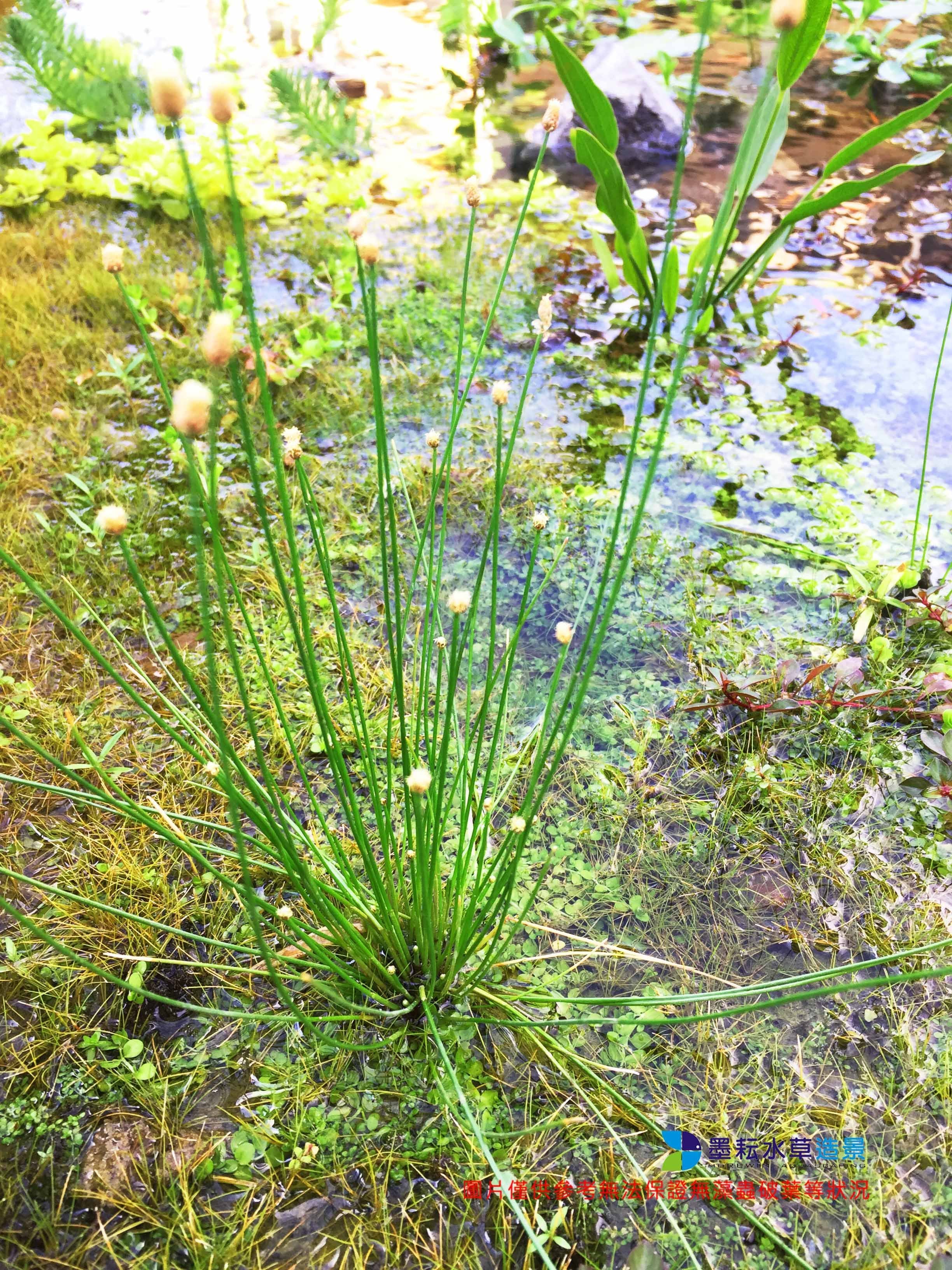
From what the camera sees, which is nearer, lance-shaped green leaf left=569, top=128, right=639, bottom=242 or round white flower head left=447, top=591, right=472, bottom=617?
round white flower head left=447, top=591, right=472, bottom=617

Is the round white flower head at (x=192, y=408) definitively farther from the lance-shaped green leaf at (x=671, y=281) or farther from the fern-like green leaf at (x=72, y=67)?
the fern-like green leaf at (x=72, y=67)

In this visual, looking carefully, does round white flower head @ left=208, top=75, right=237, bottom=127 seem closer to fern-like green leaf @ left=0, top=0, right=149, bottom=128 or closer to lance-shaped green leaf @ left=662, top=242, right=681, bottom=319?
lance-shaped green leaf @ left=662, top=242, right=681, bottom=319

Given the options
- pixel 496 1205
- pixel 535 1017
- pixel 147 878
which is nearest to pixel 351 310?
pixel 147 878

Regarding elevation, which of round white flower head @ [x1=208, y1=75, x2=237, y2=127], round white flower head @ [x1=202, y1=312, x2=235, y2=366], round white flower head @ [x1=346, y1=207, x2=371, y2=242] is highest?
round white flower head @ [x1=208, y1=75, x2=237, y2=127]

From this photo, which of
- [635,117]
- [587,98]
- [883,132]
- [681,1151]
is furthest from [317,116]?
[681,1151]

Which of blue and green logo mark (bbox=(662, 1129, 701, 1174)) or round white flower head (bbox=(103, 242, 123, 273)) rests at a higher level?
round white flower head (bbox=(103, 242, 123, 273))

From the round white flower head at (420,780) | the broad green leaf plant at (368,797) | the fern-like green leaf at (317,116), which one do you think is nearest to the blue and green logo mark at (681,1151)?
the broad green leaf plant at (368,797)

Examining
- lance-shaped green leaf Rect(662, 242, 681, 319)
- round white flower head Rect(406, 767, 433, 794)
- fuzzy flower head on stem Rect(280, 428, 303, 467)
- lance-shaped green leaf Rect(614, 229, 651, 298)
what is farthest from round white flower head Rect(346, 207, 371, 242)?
lance-shaped green leaf Rect(614, 229, 651, 298)

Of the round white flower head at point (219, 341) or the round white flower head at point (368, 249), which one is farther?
the round white flower head at point (368, 249)
